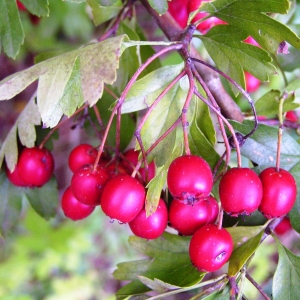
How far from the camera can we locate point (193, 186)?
0.63m

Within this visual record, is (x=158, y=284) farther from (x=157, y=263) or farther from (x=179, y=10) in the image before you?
(x=179, y=10)

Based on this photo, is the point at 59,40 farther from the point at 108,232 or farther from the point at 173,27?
the point at 173,27

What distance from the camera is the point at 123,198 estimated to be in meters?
0.67

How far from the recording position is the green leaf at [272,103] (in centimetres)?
93

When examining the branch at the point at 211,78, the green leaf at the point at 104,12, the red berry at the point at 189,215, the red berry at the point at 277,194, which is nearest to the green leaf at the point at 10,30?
the green leaf at the point at 104,12

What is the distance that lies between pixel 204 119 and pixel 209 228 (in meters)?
0.23

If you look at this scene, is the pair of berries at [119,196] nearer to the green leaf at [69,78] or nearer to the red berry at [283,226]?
the green leaf at [69,78]

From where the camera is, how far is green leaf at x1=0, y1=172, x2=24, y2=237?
1.05 metres

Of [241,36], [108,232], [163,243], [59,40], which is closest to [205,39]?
[241,36]

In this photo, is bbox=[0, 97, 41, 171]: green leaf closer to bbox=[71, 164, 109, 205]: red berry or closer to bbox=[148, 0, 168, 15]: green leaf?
bbox=[71, 164, 109, 205]: red berry

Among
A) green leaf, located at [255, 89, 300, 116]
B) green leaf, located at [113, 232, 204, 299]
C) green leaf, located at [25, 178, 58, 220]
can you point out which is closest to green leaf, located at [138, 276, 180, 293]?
green leaf, located at [113, 232, 204, 299]

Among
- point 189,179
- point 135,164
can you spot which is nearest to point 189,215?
point 189,179

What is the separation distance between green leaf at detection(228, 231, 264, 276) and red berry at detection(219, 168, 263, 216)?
0.12 m

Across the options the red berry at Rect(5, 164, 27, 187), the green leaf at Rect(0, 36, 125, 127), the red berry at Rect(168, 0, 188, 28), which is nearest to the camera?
the green leaf at Rect(0, 36, 125, 127)
